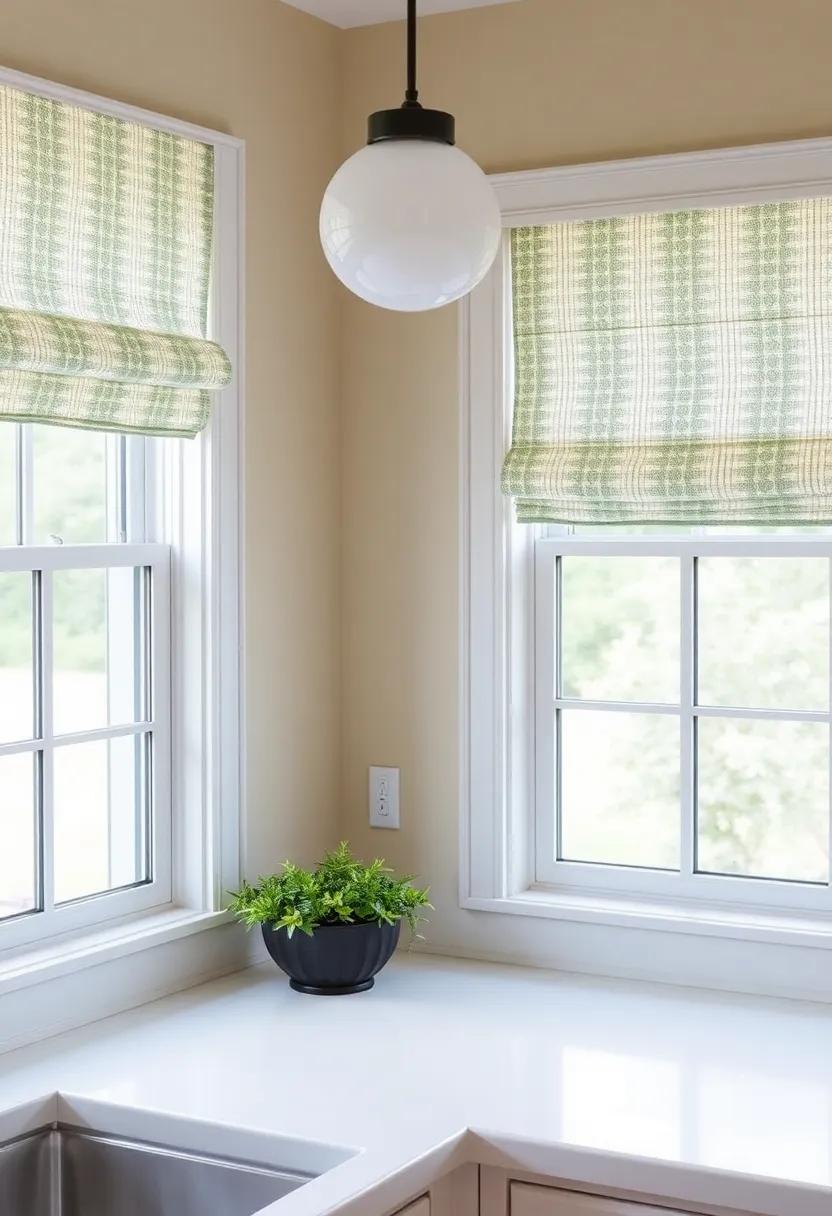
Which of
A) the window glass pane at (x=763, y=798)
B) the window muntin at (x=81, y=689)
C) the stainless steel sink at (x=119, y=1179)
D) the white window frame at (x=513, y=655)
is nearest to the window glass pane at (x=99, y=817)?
the window muntin at (x=81, y=689)

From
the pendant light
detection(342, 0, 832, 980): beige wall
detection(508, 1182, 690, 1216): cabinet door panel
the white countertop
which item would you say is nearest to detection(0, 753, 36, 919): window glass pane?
the white countertop

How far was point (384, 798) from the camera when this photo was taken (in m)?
2.97

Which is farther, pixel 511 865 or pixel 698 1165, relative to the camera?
pixel 511 865

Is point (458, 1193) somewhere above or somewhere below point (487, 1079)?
below

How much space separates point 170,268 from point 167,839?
1.02 meters

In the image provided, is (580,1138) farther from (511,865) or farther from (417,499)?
(417,499)

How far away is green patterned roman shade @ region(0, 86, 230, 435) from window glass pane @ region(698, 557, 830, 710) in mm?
1006

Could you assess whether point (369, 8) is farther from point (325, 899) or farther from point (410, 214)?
point (325, 899)

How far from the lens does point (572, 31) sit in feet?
8.87

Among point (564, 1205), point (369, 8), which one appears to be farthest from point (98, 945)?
point (369, 8)

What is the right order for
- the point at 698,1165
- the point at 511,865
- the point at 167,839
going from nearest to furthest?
the point at 698,1165 < the point at 167,839 < the point at 511,865

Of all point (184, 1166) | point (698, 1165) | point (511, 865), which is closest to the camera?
point (698, 1165)

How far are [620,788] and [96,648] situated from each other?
1039 mm

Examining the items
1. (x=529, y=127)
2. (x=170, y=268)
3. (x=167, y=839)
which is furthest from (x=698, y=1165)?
(x=529, y=127)
